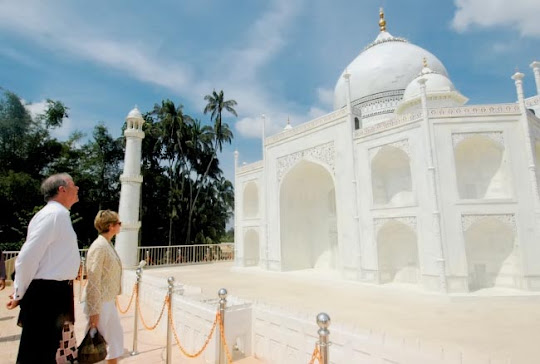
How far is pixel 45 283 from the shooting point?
2.05m

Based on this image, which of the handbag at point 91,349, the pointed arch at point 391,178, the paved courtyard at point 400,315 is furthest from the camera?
the pointed arch at point 391,178

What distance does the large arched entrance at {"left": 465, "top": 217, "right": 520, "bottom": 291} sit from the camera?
841 cm

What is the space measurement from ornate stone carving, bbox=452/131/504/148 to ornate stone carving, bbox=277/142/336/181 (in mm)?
3946

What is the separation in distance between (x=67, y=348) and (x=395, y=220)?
9035mm

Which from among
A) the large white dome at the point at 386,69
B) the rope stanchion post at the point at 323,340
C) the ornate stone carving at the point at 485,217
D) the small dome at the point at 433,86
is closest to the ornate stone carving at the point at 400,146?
the ornate stone carving at the point at 485,217

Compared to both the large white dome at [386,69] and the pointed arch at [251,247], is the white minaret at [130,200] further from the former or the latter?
the large white dome at [386,69]

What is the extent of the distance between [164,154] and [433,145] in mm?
17677

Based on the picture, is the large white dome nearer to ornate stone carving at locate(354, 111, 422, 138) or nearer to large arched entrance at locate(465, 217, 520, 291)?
ornate stone carving at locate(354, 111, 422, 138)

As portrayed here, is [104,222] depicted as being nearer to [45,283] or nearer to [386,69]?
[45,283]

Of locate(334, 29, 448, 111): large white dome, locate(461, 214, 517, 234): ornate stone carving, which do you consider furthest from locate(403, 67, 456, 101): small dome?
locate(461, 214, 517, 234): ornate stone carving

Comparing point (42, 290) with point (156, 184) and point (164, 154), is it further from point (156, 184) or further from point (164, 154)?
point (164, 154)

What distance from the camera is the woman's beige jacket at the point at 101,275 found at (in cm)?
259

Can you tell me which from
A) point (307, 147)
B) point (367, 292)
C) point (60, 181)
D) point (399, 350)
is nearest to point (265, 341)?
point (399, 350)

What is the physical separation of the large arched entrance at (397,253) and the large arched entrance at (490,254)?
1447 mm
